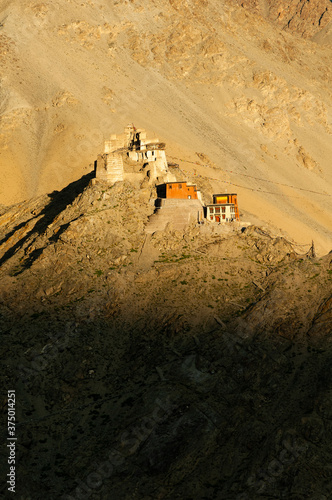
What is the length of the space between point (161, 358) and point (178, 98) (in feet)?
368

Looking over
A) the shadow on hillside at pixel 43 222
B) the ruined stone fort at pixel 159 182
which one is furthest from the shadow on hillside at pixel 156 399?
the ruined stone fort at pixel 159 182

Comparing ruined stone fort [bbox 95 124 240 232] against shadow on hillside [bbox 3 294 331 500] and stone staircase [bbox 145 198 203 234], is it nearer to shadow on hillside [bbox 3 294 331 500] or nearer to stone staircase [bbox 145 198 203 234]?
stone staircase [bbox 145 198 203 234]

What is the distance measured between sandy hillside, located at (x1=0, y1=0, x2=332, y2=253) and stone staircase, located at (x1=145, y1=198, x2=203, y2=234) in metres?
33.8

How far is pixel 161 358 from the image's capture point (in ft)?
167

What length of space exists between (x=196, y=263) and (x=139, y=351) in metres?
14.2

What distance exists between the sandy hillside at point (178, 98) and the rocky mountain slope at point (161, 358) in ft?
137

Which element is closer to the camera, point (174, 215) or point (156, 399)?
point (156, 399)

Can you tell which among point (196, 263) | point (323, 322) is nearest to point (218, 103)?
point (196, 263)

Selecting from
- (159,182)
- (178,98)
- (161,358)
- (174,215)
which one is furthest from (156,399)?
(178,98)

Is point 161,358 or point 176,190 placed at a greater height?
point 176,190

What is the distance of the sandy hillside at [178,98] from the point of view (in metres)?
120

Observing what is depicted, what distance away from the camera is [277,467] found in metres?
39.5

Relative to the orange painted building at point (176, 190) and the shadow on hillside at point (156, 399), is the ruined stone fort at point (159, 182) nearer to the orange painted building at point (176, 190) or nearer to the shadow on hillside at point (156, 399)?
the orange painted building at point (176, 190)

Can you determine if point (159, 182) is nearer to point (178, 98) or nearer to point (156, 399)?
point (156, 399)
